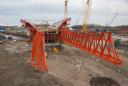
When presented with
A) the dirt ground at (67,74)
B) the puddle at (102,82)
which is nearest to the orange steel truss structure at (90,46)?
the dirt ground at (67,74)

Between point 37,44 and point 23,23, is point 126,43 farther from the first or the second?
point 37,44

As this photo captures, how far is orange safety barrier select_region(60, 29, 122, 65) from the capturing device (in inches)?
809

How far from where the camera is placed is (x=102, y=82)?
884 inches

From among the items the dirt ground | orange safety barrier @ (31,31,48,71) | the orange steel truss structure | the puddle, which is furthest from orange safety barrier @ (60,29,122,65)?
orange safety barrier @ (31,31,48,71)

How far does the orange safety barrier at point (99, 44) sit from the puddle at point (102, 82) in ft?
7.15

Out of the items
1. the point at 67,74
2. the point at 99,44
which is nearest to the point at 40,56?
the point at 67,74

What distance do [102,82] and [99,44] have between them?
3.19 meters

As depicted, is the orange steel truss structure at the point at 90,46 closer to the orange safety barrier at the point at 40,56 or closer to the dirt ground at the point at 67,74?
the orange safety barrier at the point at 40,56

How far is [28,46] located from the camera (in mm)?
45500

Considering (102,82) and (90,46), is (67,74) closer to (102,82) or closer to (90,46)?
(90,46)

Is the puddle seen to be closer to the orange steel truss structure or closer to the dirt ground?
the dirt ground

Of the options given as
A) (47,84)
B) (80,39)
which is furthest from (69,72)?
(47,84)

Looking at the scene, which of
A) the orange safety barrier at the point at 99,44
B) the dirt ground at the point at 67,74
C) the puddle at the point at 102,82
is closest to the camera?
the orange safety barrier at the point at 99,44

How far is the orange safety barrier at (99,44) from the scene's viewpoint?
20547 millimetres
